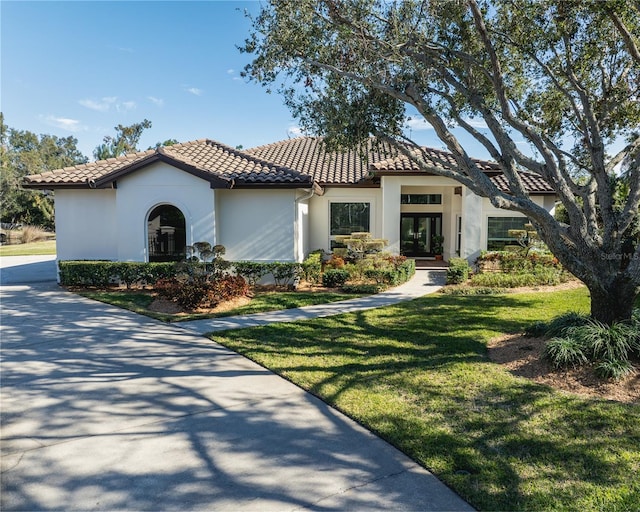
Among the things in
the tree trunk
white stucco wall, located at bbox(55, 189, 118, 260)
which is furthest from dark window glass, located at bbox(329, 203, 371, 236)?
the tree trunk

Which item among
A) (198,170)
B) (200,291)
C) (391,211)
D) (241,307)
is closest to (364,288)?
(241,307)

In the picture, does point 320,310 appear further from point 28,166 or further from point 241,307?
point 28,166

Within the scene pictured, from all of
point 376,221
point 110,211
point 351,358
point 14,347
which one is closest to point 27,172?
point 110,211

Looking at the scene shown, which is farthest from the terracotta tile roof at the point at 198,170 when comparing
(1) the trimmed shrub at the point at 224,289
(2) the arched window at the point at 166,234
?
(1) the trimmed shrub at the point at 224,289

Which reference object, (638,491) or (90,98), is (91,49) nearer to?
(90,98)

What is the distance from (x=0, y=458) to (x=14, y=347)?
15.0 ft

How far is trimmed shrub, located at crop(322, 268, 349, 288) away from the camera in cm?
1455

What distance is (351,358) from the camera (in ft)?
23.6

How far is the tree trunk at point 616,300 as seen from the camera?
22.2ft

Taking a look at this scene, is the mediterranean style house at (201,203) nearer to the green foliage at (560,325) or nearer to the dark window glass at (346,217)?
the dark window glass at (346,217)

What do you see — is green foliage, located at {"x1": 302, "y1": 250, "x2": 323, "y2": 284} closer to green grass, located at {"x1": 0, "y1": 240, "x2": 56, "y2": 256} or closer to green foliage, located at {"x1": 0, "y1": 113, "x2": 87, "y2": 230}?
green grass, located at {"x1": 0, "y1": 240, "x2": 56, "y2": 256}

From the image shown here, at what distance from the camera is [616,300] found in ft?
22.4

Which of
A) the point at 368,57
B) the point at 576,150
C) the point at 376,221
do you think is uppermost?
the point at 368,57

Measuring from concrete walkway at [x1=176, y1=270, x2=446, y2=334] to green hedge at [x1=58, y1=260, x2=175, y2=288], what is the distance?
198 inches
